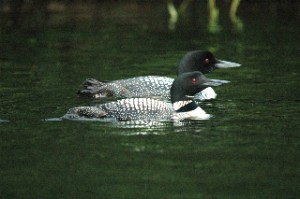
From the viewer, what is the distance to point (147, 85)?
13562 millimetres

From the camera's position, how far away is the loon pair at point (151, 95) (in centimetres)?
1095

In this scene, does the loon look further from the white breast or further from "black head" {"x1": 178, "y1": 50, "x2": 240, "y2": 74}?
the white breast

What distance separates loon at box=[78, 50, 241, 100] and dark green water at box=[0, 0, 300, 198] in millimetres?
288

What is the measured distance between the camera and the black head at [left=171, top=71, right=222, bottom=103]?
11617 mm

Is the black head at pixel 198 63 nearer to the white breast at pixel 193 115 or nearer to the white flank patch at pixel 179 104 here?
the white flank patch at pixel 179 104

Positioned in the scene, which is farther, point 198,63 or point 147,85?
point 198,63

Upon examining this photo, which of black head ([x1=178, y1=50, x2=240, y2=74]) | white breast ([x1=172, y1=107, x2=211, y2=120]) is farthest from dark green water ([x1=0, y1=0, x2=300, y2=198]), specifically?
black head ([x1=178, y1=50, x2=240, y2=74])

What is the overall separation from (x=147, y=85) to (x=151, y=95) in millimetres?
135

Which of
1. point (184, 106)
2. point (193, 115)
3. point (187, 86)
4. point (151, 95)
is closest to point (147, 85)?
point (151, 95)

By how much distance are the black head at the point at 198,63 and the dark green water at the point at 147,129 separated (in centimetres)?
33

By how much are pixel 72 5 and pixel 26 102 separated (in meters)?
16.5

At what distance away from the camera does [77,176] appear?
827 centimetres

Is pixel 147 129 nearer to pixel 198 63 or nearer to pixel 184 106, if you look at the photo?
pixel 184 106

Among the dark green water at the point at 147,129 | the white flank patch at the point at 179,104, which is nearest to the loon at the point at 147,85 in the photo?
the dark green water at the point at 147,129
